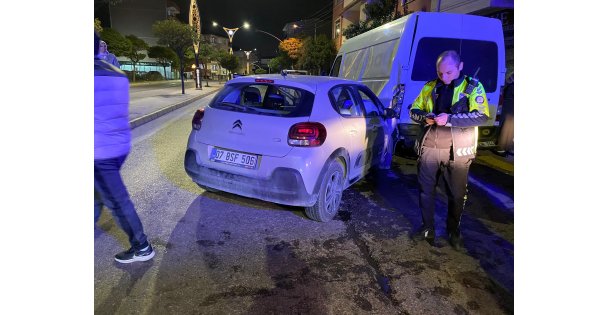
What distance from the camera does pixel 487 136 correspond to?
636 cm

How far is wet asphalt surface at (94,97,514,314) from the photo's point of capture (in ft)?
8.32

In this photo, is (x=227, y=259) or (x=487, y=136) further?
(x=487, y=136)

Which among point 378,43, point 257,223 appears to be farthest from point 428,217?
point 378,43

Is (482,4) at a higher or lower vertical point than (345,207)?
higher

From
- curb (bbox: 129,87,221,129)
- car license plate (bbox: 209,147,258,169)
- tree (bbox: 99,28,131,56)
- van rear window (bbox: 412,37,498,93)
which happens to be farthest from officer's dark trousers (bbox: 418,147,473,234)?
tree (bbox: 99,28,131,56)

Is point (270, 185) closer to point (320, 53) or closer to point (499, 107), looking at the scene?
point (499, 107)

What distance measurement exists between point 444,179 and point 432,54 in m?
3.30

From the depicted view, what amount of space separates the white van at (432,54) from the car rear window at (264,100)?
2.35 meters

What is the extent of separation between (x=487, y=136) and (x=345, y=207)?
11.0ft

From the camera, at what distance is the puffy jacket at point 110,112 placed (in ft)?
8.20

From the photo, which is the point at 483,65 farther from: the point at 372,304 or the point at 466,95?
the point at 372,304

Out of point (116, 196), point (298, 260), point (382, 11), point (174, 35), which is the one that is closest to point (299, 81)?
point (298, 260)

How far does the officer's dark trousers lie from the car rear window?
1200mm

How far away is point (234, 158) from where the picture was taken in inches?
144
